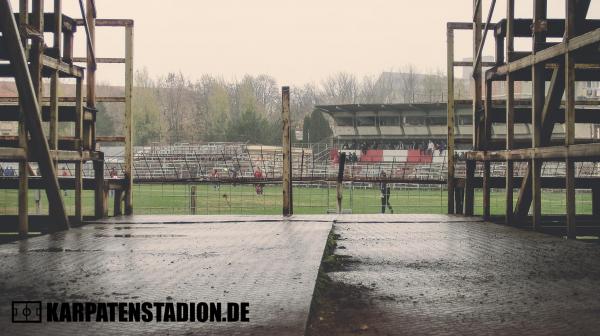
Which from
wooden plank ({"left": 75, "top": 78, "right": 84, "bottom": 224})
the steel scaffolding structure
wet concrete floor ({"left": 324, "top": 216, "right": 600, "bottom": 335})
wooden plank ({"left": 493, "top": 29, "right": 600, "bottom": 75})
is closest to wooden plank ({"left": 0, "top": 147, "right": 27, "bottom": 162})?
wooden plank ({"left": 75, "top": 78, "right": 84, "bottom": 224})

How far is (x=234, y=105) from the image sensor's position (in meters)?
87.6

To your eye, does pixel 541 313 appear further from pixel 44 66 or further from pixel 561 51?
pixel 44 66

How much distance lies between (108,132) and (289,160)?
2552 inches

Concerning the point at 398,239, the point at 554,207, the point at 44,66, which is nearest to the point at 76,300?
the point at 398,239

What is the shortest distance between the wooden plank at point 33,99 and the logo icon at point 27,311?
4.02m

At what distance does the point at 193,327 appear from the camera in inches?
119

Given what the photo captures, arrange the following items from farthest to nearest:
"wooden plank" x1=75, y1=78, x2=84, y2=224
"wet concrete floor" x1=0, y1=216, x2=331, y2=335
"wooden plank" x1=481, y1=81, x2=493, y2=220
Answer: "wooden plank" x1=481, y1=81, x2=493, y2=220 → "wooden plank" x1=75, y1=78, x2=84, y2=224 → "wet concrete floor" x1=0, y1=216, x2=331, y2=335

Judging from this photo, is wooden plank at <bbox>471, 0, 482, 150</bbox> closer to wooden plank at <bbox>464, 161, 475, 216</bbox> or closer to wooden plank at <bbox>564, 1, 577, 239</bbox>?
wooden plank at <bbox>464, 161, 475, 216</bbox>

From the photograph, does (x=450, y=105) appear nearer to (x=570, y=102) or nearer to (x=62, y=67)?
(x=570, y=102)

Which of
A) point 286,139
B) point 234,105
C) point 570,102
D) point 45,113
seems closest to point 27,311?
point 570,102

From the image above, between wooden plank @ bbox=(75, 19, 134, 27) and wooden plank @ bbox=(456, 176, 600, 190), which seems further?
wooden plank @ bbox=(75, 19, 134, 27)

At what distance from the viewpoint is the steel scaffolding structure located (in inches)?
274

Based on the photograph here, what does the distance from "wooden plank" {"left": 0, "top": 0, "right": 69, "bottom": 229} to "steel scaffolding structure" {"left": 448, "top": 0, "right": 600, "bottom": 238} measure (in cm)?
563

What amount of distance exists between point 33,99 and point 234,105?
81.1 meters
